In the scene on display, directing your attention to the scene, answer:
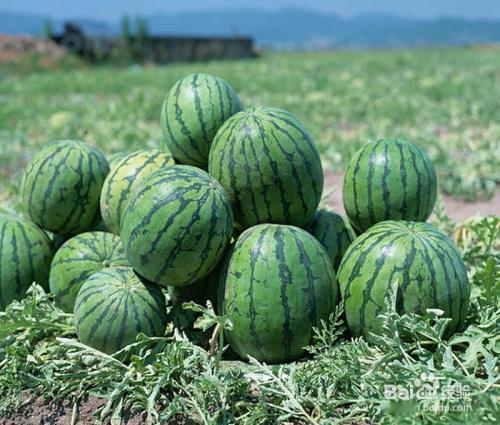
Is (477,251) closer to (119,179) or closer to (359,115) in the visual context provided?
(119,179)

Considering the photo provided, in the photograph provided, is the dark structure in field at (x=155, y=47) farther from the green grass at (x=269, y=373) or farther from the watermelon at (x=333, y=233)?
the green grass at (x=269, y=373)

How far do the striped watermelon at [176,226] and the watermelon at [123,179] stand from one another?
42 centimetres

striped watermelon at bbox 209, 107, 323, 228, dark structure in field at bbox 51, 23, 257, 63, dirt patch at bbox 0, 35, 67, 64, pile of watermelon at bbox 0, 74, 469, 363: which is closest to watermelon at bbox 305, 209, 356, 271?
pile of watermelon at bbox 0, 74, 469, 363

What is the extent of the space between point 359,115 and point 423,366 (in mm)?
9353

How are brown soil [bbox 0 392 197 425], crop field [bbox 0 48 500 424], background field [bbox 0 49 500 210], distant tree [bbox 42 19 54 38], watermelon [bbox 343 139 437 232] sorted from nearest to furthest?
crop field [bbox 0 48 500 424]
brown soil [bbox 0 392 197 425]
watermelon [bbox 343 139 437 232]
background field [bbox 0 49 500 210]
distant tree [bbox 42 19 54 38]

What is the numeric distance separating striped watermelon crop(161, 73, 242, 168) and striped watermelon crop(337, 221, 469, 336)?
1.02 meters

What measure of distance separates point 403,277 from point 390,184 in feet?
1.97

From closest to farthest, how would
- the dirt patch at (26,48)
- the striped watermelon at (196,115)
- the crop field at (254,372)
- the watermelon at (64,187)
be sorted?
the crop field at (254,372) < the striped watermelon at (196,115) < the watermelon at (64,187) < the dirt patch at (26,48)

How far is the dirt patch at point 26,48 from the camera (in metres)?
32.2

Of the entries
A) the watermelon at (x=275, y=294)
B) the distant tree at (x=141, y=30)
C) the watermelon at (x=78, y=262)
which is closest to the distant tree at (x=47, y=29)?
the distant tree at (x=141, y=30)

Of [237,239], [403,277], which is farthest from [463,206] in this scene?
[237,239]

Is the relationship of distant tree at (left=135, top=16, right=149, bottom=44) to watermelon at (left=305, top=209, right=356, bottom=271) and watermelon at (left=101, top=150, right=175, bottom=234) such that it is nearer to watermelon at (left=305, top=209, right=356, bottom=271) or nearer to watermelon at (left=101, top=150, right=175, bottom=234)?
watermelon at (left=101, top=150, right=175, bottom=234)

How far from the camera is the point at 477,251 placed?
399 centimetres

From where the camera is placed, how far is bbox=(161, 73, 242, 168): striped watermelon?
3.43 metres
